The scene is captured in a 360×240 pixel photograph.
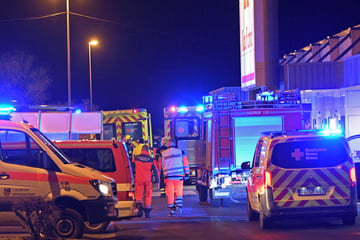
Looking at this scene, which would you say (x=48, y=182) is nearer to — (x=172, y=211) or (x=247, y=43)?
(x=172, y=211)

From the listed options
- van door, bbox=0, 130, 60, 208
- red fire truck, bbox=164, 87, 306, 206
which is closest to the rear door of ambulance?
van door, bbox=0, 130, 60, 208

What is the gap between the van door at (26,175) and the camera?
965 cm

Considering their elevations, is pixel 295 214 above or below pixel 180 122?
below

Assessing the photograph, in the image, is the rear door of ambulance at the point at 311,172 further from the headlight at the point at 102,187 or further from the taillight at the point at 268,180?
the headlight at the point at 102,187

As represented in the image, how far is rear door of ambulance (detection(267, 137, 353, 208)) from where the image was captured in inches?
416

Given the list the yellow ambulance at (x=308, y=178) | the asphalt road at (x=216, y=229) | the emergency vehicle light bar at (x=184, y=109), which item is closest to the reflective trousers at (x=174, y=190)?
the asphalt road at (x=216, y=229)

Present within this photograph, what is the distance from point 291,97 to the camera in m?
15.3

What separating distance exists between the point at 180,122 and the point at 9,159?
12354mm

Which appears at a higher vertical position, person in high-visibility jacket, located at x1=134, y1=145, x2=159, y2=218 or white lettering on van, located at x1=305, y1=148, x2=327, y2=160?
white lettering on van, located at x1=305, y1=148, x2=327, y2=160

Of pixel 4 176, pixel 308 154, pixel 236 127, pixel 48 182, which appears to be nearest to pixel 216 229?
pixel 308 154

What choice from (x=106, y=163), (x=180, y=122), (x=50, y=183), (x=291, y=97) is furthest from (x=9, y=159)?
(x=180, y=122)

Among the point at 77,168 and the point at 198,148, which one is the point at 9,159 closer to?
the point at 77,168

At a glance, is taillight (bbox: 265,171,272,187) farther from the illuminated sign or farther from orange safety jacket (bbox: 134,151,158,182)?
the illuminated sign

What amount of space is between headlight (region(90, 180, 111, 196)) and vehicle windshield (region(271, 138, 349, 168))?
2850 millimetres
